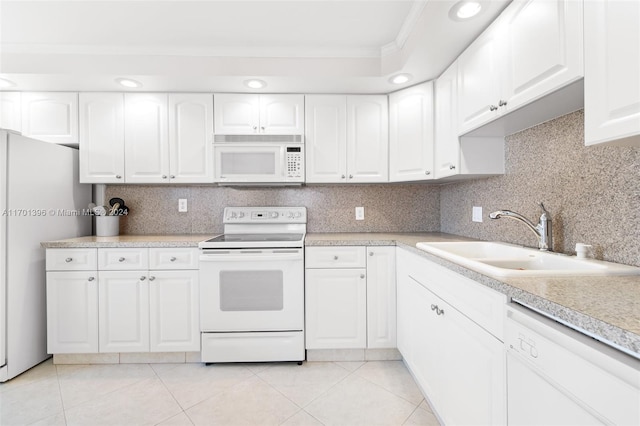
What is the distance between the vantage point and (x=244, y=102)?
2.31 metres

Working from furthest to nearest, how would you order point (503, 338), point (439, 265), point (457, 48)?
1. point (457, 48)
2. point (439, 265)
3. point (503, 338)

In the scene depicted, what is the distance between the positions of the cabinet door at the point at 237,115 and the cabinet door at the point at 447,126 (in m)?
1.36

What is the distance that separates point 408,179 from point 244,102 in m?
1.42

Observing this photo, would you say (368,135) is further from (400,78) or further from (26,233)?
(26,233)

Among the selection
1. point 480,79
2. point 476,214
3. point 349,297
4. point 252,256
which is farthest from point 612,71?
point 252,256

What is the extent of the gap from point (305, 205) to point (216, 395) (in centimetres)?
153

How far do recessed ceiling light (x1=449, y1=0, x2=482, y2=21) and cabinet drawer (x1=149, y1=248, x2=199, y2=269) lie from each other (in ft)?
6.66

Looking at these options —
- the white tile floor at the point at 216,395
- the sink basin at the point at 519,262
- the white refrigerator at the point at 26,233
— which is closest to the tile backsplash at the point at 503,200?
the sink basin at the point at 519,262

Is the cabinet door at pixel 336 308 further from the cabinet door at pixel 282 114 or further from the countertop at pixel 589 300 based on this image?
the cabinet door at pixel 282 114

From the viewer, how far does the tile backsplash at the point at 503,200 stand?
1.14 meters

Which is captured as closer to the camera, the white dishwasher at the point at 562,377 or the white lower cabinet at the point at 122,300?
the white dishwasher at the point at 562,377

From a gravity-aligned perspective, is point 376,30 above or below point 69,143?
above

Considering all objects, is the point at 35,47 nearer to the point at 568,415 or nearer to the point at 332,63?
the point at 332,63

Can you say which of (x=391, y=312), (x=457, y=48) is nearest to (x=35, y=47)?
(x=457, y=48)
